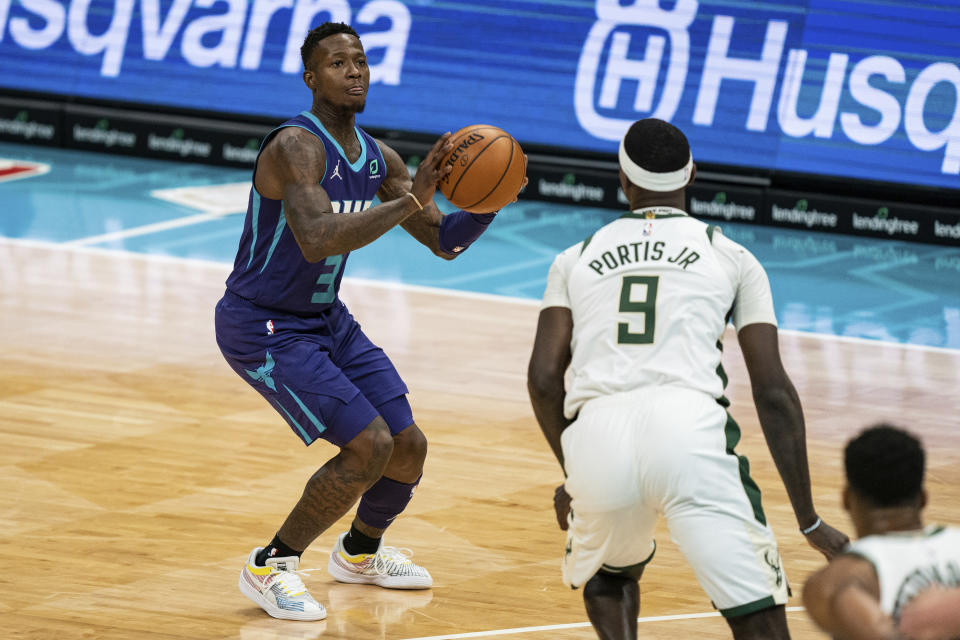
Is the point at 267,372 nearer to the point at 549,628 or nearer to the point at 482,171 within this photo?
the point at 482,171

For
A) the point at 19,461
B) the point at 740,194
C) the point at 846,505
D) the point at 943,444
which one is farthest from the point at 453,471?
the point at 740,194

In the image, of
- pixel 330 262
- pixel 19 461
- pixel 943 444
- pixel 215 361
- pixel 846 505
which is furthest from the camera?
pixel 215 361

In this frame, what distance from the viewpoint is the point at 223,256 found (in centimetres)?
1249

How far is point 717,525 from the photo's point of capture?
13.7ft

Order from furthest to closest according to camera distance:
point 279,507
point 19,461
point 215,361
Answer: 1. point 215,361
2. point 19,461
3. point 279,507

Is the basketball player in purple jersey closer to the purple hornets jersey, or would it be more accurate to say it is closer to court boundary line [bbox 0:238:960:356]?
the purple hornets jersey

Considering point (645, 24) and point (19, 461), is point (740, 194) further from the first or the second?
point (19, 461)

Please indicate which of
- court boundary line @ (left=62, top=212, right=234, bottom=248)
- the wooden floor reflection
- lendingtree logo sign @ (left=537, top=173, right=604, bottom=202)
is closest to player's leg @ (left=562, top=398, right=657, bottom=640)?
the wooden floor reflection

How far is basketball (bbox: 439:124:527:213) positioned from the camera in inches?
235

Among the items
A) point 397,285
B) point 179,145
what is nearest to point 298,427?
point 397,285

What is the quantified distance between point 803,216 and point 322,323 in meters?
9.13

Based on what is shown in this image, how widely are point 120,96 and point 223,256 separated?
481 centimetres

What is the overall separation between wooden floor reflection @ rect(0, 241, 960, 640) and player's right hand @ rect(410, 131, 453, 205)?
5.20 feet

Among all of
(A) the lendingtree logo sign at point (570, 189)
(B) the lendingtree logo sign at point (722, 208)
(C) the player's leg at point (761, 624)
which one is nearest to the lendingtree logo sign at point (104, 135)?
(A) the lendingtree logo sign at point (570, 189)
